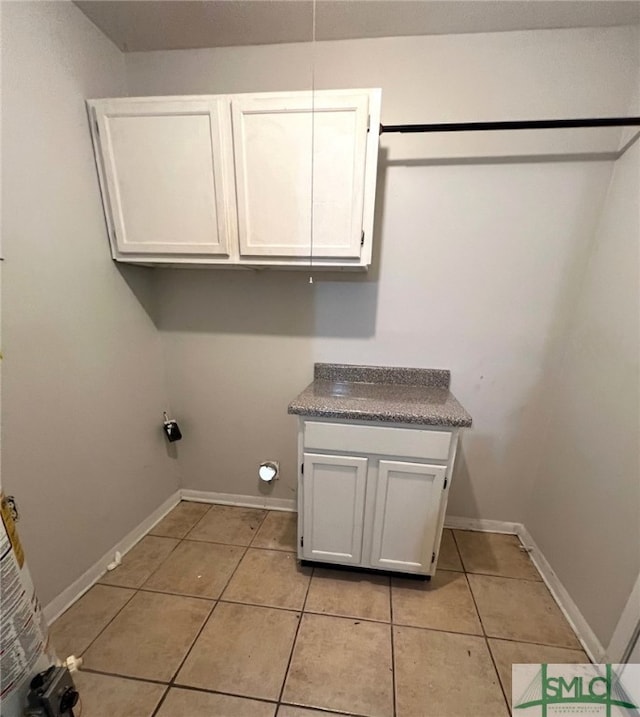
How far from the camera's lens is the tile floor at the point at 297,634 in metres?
1.00

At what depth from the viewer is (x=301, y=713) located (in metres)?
0.96

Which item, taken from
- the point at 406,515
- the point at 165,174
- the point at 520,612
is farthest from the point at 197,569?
the point at 165,174

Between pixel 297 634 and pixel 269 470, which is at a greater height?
pixel 269 470

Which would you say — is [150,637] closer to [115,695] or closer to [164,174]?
[115,695]

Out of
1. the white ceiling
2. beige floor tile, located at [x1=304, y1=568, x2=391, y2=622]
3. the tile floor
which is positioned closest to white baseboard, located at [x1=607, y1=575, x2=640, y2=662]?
the tile floor

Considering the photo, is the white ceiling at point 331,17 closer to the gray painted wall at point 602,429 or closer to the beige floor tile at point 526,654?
the gray painted wall at point 602,429

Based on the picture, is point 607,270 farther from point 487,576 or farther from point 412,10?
point 487,576

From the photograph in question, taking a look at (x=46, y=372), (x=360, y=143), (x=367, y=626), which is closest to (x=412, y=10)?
(x=360, y=143)

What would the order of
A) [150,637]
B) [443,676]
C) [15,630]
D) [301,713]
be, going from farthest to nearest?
[150,637] → [443,676] → [301,713] → [15,630]

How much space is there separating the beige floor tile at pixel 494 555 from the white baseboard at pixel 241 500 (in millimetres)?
989

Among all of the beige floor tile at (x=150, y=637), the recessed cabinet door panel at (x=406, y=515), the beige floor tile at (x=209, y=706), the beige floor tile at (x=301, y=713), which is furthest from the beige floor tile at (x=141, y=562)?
the recessed cabinet door panel at (x=406, y=515)

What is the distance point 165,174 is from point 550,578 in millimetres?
2512

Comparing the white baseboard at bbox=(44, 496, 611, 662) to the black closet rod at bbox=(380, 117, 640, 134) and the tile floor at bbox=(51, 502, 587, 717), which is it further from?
the black closet rod at bbox=(380, 117, 640, 134)

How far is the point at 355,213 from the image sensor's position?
1221 millimetres
